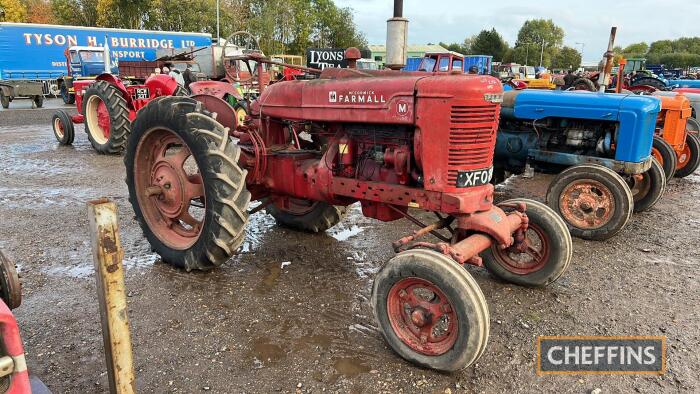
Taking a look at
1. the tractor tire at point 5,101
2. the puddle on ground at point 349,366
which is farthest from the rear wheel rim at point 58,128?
the tractor tire at point 5,101

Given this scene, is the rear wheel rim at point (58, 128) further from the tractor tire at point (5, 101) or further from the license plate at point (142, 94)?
the tractor tire at point (5, 101)

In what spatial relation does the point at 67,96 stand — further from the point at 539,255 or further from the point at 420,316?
the point at 420,316

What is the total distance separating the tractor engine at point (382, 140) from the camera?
9.59 ft

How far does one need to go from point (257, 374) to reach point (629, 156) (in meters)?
4.42

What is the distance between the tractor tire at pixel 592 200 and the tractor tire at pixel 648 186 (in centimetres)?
97

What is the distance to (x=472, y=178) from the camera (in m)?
3.04


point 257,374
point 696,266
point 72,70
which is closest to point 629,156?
point 696,266

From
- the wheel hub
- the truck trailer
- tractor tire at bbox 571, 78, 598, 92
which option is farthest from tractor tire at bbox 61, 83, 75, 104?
the wheel hub

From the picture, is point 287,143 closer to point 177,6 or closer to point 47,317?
point 47,317

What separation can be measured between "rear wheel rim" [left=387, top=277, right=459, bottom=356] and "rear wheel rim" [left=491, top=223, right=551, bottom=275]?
109 cm

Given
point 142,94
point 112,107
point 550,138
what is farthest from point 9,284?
point 142,94

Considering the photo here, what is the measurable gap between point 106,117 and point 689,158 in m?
9.84

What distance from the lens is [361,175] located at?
3.52m

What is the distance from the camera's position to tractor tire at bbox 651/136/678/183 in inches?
254
